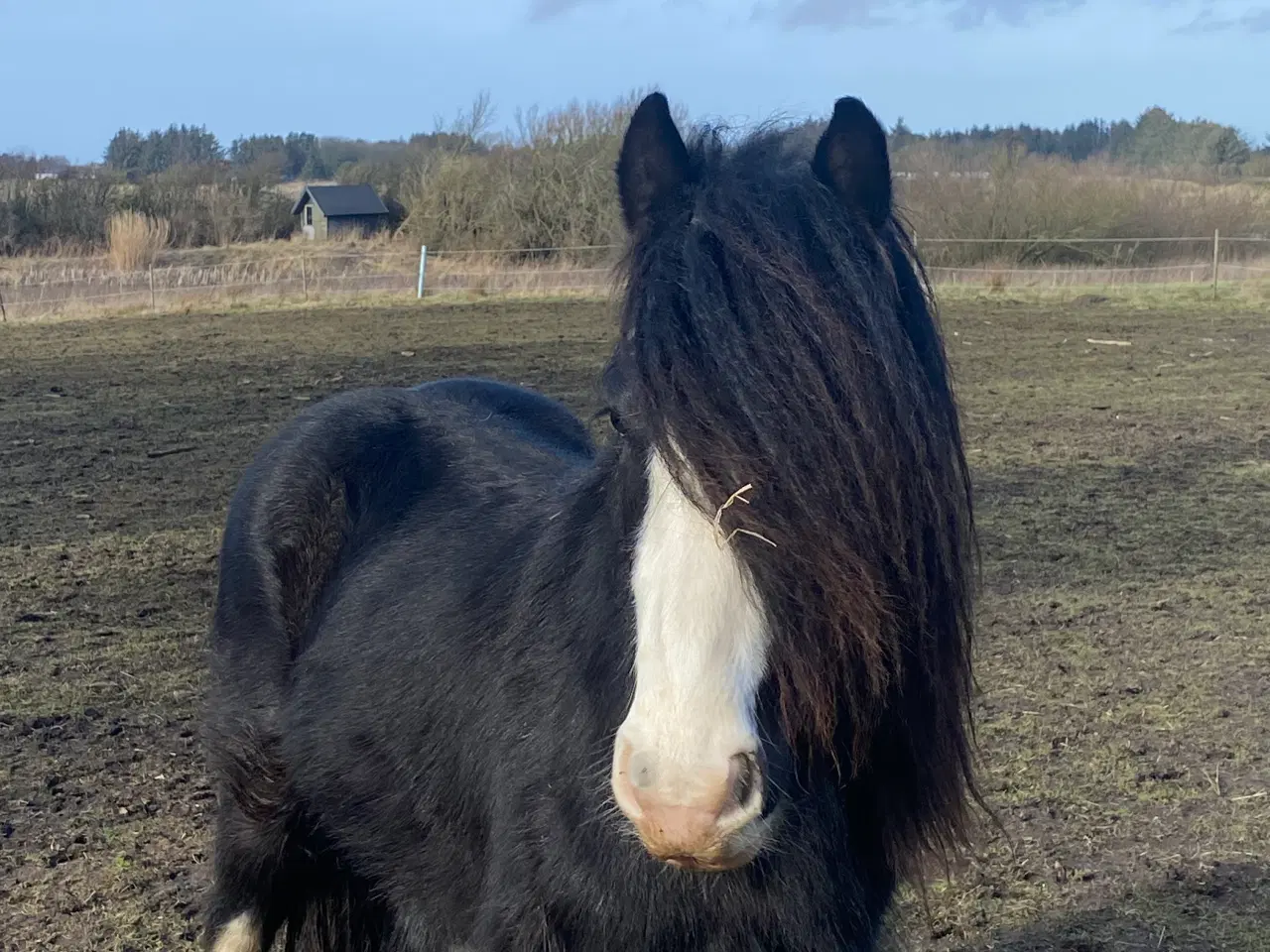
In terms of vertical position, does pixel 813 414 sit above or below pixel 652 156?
below

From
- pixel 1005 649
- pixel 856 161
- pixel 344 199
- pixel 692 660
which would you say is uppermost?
pixel 344 199

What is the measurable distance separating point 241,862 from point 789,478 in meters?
2.18

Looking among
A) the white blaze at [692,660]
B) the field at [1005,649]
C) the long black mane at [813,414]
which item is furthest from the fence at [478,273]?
the white blaze at [692,660]

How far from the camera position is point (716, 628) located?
1.63 m

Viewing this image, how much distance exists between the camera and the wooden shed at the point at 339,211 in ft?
133

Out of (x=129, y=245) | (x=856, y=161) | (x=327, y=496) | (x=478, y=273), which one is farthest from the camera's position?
(x=129, y=245)

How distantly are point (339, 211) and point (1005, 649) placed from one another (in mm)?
39210

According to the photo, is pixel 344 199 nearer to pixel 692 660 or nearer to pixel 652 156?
pixel 652 156

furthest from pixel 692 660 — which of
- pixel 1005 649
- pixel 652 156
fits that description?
pixel 1005 649

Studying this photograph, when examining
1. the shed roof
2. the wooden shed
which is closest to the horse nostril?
the wooden shed

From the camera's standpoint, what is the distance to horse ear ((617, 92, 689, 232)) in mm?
1887

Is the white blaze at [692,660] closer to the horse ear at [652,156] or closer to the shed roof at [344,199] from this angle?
the horse ear at [652,156]

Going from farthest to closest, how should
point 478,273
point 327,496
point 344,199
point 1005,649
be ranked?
point 344,199 < point 478,273 < point 1005,649 < point 327,496

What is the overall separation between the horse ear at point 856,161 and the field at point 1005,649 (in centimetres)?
58
